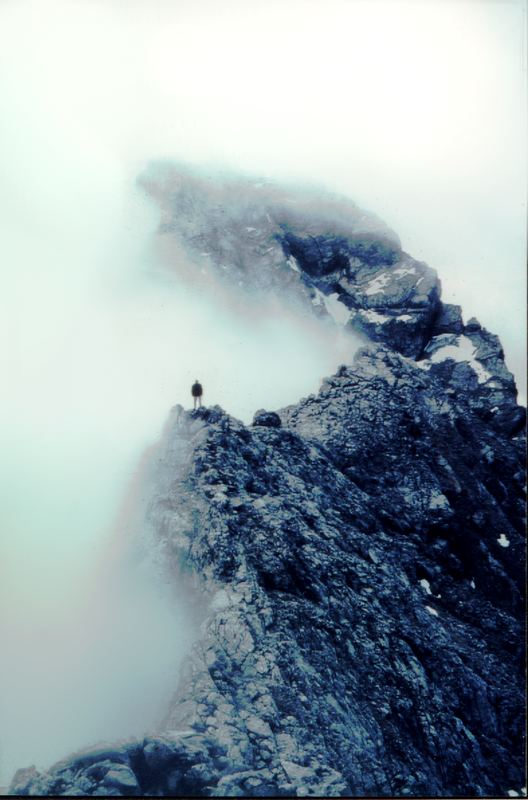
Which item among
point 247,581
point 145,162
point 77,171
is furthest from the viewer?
point 145,162

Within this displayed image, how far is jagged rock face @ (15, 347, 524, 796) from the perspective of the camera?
15.8m

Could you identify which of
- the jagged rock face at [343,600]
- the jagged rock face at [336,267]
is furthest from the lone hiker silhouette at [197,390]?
the jagged rock face at [336,267]

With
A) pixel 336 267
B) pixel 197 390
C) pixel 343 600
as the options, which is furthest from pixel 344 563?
pixel 336 267

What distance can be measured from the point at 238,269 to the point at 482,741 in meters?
19.0

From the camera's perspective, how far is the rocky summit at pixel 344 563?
52.3 ft

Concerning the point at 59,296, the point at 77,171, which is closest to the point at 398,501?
the point at 59,296

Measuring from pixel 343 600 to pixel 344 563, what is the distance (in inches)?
45.7

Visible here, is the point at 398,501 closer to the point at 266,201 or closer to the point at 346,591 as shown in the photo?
the point at 346,591

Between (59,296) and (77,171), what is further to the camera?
(77,171)

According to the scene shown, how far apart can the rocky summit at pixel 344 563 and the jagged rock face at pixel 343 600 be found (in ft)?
0.16

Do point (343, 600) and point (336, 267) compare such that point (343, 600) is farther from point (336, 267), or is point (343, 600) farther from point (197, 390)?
point (336, 267)

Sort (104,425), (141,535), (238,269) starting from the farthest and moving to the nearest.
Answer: (238,269), (104,425), (141,535)

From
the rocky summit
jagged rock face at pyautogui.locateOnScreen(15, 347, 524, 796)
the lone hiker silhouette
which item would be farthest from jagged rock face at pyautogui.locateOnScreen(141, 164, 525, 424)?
the lone hiker silhouette

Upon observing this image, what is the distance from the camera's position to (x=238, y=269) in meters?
32.2
